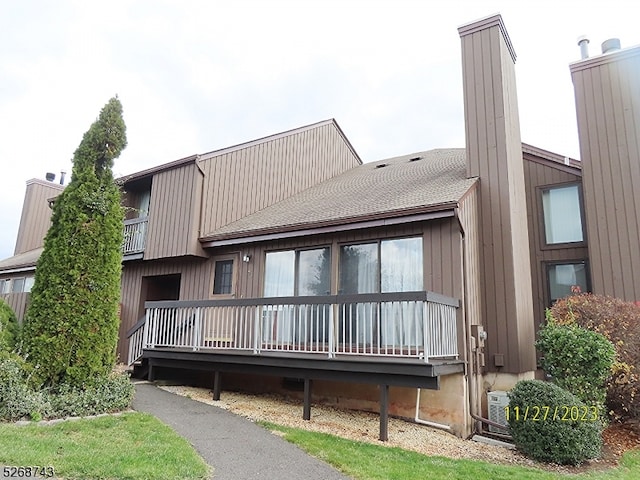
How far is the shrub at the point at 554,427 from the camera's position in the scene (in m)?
5.94

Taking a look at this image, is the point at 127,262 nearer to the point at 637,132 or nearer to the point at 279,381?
the point at 279,381

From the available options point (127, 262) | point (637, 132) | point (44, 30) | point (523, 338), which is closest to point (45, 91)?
point (44, 30)

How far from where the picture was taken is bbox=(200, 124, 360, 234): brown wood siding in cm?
1207

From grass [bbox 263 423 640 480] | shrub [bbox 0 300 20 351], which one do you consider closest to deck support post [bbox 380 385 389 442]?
grass [bbox 263 423 640 480]

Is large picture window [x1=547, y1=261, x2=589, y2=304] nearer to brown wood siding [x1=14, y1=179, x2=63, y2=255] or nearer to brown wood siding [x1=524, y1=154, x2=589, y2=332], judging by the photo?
brown wood siding [x1=524, y1=154, x2=589, y2=332]

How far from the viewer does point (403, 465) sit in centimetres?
538

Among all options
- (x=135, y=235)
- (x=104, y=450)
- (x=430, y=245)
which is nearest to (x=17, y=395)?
(x=104, y=450)

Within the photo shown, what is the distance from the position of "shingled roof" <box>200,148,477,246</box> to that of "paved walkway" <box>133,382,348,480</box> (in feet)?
14.0

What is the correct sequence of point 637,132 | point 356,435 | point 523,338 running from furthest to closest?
1. point 637,132
2. point 523,338
3. point 356,435

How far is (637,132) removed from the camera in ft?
34.9

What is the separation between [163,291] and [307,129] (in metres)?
7.33

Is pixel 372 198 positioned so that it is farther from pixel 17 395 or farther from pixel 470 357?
pixel 17 395

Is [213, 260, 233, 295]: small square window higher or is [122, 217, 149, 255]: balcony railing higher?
[122, 217, 149, 255]: balcony railing

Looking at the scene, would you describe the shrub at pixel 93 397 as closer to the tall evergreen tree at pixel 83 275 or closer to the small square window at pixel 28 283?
the tall evergreen tree at pixel 83 275
